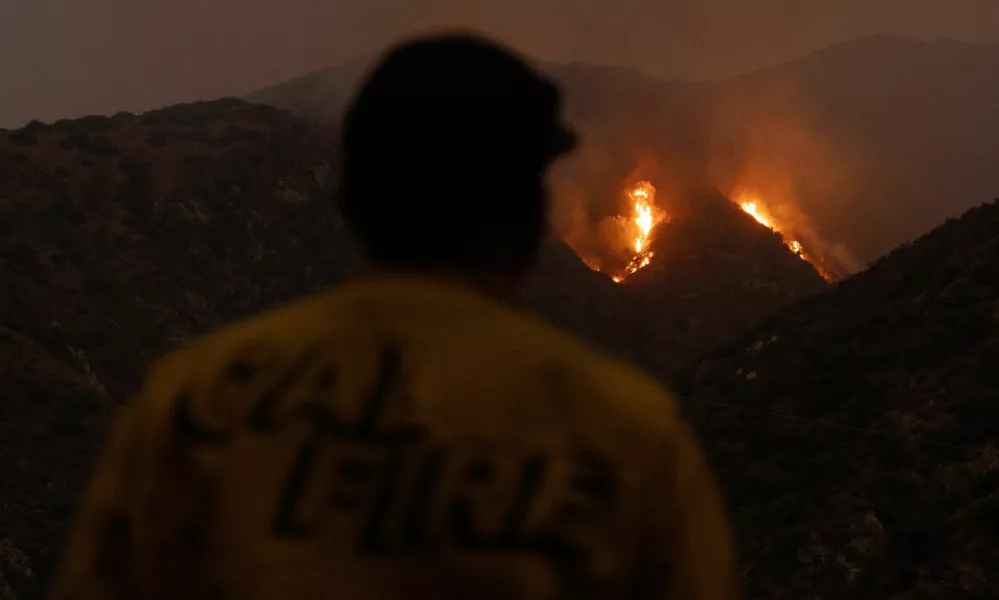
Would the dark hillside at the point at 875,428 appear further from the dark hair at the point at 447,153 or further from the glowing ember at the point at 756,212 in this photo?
the glowing ember at the point at 756,212

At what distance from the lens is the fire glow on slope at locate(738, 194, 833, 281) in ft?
345

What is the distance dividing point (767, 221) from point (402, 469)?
117243 millimetres

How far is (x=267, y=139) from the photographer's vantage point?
243 feet

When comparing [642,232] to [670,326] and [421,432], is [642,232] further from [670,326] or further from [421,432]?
[421,432]

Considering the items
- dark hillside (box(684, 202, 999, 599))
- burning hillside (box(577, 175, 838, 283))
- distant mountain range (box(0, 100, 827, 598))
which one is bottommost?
dark hillside (box(684, 202, 999, 599))

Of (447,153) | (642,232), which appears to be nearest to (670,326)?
(642,232)

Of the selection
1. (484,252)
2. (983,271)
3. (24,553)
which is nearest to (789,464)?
(983,271)

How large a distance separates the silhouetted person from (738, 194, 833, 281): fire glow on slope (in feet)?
343

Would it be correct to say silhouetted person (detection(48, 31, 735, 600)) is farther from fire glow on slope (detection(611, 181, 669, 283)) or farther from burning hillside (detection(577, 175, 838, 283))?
fire glow on slope (detection(611, 181, 669, 283))

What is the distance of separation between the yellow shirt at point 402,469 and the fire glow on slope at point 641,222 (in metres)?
93.1

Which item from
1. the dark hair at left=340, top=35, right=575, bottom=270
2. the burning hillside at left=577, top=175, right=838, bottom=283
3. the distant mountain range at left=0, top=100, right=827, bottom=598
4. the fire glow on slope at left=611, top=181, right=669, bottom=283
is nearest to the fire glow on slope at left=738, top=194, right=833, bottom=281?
the burning hillside at left=577, top=175, right=838, bottom=283

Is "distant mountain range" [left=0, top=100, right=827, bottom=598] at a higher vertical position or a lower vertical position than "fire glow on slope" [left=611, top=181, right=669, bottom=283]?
lower

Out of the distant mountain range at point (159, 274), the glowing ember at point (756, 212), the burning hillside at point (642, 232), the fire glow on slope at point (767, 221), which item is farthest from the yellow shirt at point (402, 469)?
the glowing ember at point (756, 212)

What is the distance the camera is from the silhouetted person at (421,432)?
5.59 ft
